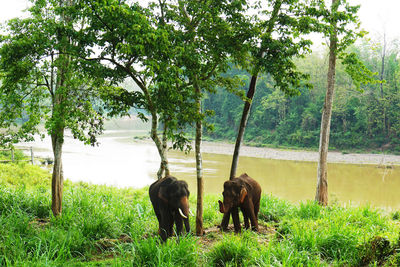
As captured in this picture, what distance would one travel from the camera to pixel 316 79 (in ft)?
141

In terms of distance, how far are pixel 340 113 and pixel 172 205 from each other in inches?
1466

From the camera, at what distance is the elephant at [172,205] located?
5.65 m

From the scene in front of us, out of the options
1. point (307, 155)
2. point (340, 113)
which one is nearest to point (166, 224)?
point (307, 155)

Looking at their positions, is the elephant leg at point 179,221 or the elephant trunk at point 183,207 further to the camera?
the elephant leg at point 179,221

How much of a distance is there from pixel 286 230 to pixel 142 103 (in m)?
3.59

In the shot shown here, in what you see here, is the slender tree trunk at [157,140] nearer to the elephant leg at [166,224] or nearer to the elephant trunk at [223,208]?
the elephant leg at [166,224]

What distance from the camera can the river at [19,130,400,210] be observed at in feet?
60.7

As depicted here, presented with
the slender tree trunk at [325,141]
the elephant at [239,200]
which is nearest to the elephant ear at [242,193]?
the elephant at [239,200]

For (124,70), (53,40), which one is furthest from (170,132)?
(53,40)

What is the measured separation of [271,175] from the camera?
81.1 ft

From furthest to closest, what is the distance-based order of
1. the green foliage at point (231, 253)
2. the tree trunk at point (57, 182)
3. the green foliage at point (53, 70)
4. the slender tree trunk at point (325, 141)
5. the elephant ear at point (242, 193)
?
1. the slender tree trunk at point (325, 141)
2. the tree trunk at point (57, 182)
3. the elephant ear at point (242, 193)
4. the green foliage at point (53, 70)
5. the green foliage at point (231, 253)

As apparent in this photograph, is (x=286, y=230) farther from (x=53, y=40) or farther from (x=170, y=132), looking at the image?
(x=53, y=40)

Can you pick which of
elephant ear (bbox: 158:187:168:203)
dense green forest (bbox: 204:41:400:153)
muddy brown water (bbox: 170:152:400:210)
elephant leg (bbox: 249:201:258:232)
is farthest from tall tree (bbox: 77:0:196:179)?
dense green forest (bbox: 204:41:400:153)

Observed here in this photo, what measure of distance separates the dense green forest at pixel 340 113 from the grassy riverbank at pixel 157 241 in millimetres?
23302
